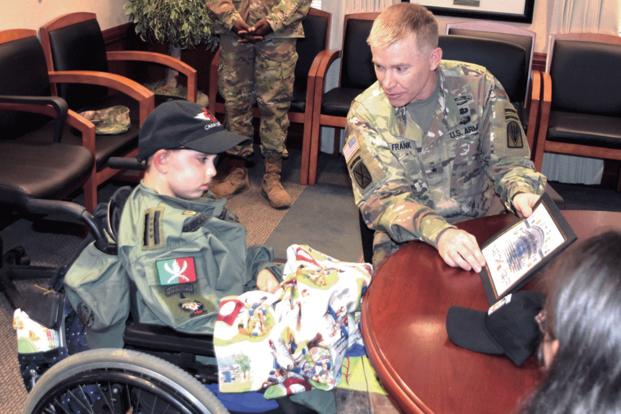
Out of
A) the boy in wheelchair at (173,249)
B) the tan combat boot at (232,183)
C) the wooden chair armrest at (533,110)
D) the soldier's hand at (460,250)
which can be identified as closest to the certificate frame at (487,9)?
the wooden chair armrest at (533,110)

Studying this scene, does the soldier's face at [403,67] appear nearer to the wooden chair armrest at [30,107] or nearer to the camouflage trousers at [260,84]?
the wooden chair armrest at [30,107]

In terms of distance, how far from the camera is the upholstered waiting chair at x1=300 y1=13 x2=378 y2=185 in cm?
414

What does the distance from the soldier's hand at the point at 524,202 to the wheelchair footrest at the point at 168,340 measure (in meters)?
0.82

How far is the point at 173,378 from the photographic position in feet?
4.81

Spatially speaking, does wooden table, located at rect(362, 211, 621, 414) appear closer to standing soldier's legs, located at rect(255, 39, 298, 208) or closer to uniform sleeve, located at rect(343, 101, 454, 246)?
uniform sleeve, located at rect(343, 101, 454, 246)

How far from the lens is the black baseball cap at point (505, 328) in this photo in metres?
1.32

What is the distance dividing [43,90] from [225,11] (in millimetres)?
981

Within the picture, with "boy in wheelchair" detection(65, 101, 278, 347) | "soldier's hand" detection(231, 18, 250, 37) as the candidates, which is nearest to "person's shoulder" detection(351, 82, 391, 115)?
"boy in wheelchair" detection(65, 101, 278, 347)

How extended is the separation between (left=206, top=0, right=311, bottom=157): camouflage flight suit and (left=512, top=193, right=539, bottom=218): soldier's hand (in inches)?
86.9

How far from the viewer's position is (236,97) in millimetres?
4027

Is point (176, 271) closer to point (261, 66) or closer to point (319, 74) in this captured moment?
point (261, 66)

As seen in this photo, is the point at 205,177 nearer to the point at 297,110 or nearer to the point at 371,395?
the point at 371,395

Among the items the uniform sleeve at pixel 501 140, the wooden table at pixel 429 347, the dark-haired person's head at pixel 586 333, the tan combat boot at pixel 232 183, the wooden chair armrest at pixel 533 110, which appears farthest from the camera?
the tan combat boot at pixel 232 183

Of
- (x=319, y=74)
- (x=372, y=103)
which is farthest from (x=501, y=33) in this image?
(x=372, y=103)
